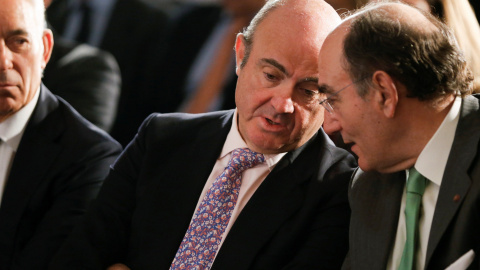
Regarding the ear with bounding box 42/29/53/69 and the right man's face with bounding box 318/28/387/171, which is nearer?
the right man's face with bounding box 318/28/387/171

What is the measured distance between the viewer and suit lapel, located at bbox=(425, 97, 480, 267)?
180 cm

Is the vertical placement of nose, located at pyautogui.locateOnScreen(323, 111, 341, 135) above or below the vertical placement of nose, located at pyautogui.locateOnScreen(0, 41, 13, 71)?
above

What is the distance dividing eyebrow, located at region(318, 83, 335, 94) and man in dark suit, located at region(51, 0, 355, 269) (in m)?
0.14

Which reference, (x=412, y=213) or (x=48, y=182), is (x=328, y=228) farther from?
(x=48, y=182)

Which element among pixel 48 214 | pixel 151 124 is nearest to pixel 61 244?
pixel 48 214

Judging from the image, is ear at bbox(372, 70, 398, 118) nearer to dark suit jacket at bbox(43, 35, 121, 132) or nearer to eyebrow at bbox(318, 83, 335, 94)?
eyebrow at bbox(318, 83, 335, 94)

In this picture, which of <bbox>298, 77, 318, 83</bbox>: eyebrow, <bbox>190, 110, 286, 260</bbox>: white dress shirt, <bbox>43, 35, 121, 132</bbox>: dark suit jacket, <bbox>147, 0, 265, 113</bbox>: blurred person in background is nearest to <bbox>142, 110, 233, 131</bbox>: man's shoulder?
<bbox>190, 110, 286, 260</bbox>: white dress shirt

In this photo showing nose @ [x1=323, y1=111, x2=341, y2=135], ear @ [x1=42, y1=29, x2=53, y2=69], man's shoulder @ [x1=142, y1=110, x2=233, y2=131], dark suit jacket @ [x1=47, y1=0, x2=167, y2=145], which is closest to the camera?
nose @ [x1=323, y1=111, x2=341, y2=135]

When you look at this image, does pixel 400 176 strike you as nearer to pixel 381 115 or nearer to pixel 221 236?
pixel 381 115

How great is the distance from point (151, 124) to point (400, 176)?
0.85 metres

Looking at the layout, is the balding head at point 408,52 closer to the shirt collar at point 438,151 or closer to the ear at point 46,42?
the shirt collar at point 438,151

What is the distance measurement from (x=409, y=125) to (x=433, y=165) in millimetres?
119

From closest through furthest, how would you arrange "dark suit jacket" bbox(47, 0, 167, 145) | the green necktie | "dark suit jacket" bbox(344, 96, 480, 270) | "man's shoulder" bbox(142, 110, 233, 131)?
"dark suit jacket" bbox(344, 96, 480, 270)
the green necktie
"man's shoulder" bbox(142, 110, 233, 131)
"dark suit jacket" bbox(47, 0, 167, 145)

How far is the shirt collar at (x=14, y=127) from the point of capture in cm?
263
